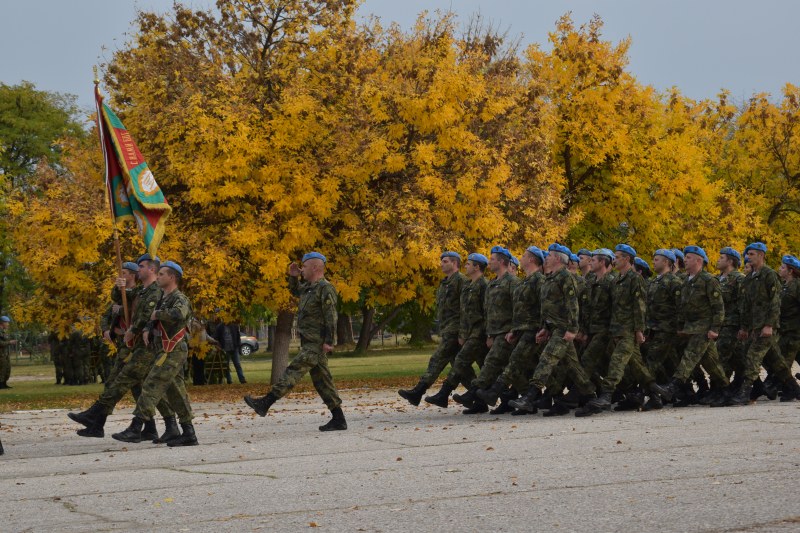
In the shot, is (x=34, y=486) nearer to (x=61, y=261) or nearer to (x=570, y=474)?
(x=570, y=474)

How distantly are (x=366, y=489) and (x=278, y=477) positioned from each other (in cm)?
105

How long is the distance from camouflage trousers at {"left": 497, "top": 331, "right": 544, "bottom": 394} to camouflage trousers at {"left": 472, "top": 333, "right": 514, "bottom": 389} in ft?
0.27

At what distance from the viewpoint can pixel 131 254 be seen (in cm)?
2322

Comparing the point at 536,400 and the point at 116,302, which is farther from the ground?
the point at 116,302

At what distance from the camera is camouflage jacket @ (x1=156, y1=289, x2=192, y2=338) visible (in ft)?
39.1

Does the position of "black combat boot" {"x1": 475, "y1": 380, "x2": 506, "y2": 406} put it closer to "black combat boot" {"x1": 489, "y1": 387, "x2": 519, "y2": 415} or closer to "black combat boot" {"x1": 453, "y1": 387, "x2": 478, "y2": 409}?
"black combat boot" {"x1": 453, "y1": 387, "x2": 478, "y2": 409}

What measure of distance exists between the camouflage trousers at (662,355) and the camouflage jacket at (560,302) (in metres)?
1.71

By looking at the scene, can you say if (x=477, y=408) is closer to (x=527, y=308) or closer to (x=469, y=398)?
(x=469, y=398)

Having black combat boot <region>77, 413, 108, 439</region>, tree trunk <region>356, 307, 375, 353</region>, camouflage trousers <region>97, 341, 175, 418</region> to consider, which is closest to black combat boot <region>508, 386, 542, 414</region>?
camouflage trousers <region>97, 341, 175, 418</region>

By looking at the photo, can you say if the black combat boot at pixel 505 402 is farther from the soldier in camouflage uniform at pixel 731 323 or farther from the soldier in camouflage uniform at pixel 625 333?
the soldier in camouflage uniform at pixel 731 323

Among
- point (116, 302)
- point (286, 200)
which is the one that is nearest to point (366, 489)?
point (116, 302)

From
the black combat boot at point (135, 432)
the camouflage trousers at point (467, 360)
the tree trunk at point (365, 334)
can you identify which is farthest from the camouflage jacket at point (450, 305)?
the tree trunk at point (365, 334)

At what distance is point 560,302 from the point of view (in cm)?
1443

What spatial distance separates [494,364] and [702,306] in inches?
106
